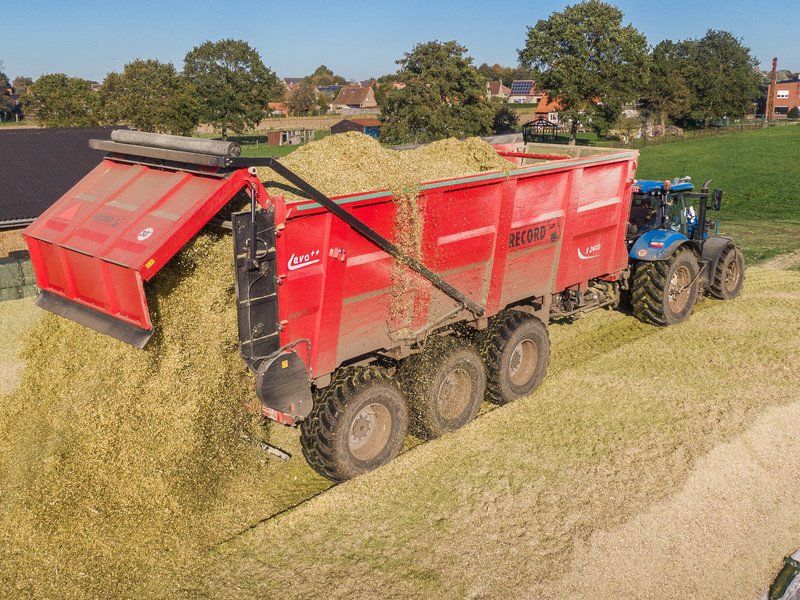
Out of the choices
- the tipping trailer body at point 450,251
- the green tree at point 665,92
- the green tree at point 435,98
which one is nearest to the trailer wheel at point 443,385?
the tipping trailer body at point 450,251

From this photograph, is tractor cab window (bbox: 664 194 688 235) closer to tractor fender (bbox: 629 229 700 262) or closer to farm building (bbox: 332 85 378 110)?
tractor fender (bbox: 629 229 700 262)

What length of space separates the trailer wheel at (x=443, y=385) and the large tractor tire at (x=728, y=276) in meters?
6.37

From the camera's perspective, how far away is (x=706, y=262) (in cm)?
1163

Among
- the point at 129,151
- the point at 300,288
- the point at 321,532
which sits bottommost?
the point at 321,532

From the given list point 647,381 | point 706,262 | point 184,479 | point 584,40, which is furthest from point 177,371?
point 584,40

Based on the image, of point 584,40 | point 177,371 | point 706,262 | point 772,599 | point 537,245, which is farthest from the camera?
point 584,40

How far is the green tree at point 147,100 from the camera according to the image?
5303 centimetres

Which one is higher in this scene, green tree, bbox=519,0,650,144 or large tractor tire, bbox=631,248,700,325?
green tree, bbox=519,0,650,144

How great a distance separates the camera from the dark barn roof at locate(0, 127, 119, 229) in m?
15.7

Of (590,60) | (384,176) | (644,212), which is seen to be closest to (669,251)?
(644,212)

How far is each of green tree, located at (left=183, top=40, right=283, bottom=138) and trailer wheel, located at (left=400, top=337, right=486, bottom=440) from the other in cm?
6258

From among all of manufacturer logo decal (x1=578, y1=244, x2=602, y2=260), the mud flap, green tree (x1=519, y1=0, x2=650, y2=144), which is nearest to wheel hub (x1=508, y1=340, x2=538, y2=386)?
manufacturer logo decal (x1=578, y1=244, x2=602, y2=260)

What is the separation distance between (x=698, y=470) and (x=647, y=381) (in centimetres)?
224

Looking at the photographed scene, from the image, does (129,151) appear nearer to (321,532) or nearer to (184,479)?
(184,479)
